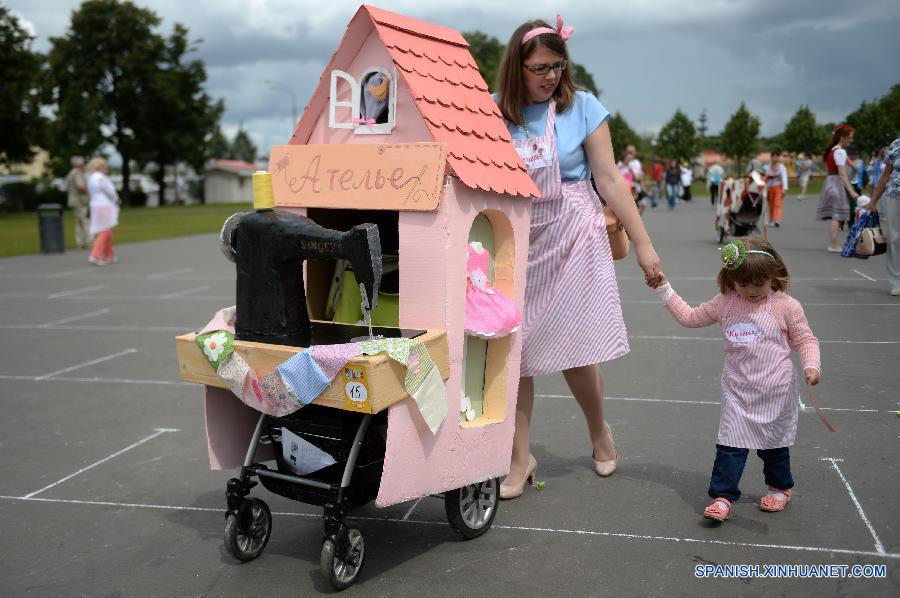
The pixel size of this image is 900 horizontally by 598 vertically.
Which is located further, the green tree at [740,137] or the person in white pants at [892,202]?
the green tree at [740,137]

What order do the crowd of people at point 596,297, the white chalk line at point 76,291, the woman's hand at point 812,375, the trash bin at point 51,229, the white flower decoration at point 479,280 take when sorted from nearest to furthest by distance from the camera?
1. the woman's hand at point 812,375
2. the white flower decoration at point 479,280
3. the crowd of people at point 596,297
4. the white chalk line at point 76,291
5. the trash bin at point 51,229

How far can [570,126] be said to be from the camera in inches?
159

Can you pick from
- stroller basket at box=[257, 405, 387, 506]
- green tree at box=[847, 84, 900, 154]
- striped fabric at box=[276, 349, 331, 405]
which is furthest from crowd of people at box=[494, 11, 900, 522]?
Result: green tree at box=[847, 84, 900, 154]

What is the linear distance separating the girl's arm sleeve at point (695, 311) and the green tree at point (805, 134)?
65.1 metres

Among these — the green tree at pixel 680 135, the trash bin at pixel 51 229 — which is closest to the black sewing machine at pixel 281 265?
the trash bin at pixel 51 229

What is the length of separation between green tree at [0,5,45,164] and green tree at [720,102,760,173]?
5124 centimetres

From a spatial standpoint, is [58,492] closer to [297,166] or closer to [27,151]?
[297,166]

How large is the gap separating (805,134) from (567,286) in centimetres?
6716

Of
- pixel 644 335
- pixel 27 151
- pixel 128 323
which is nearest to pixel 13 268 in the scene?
pixel 128 323

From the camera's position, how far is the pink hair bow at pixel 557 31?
3951 millimetres

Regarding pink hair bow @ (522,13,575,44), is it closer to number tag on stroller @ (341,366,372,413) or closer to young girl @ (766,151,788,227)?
number tag on stroller @ (341,366,372,413)

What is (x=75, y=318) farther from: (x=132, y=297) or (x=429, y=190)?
(x=429, y=190)

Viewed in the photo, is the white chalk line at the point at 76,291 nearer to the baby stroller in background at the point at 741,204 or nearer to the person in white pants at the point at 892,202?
the person in white pants at the point at 892,202

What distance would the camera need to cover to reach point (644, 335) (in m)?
8.09
